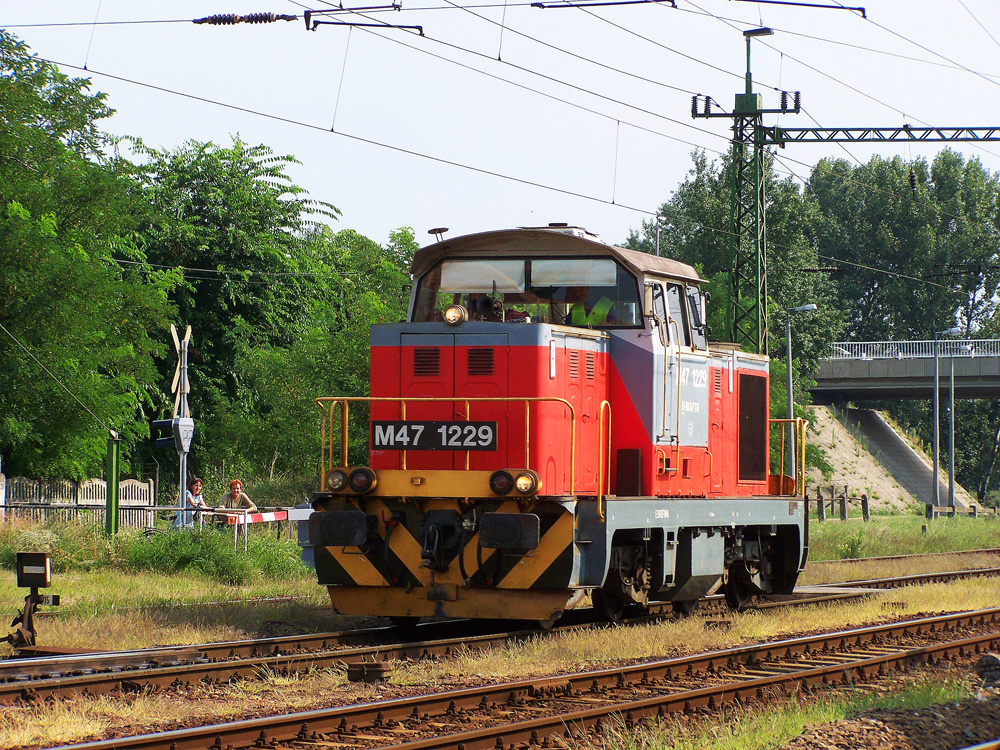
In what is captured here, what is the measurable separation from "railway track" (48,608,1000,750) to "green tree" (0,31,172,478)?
14.5 metres

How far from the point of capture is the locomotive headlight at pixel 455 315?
10719 millimetres

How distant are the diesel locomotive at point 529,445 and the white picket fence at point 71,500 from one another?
888cm

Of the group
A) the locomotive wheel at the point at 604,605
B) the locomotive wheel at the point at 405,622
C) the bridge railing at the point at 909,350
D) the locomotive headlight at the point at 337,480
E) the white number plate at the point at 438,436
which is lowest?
the locomotive wheel at the point at 405,622

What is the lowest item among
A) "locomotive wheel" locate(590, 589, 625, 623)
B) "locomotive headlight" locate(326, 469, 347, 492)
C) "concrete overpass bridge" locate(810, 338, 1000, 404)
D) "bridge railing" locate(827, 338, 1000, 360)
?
"locomotive wheel" locate(590, 589, 625, 623)

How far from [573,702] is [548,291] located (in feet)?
14.5

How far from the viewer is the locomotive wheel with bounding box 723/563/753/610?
14.0 metres

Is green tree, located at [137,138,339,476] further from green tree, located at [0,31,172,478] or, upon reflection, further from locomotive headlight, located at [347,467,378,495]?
locomotive headlight, located at [347,467,378,495]

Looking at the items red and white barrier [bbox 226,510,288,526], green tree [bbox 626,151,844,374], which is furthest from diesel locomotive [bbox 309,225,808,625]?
green tree [bbox 626,151,844,374]

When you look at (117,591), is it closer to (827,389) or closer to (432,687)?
(432,687)

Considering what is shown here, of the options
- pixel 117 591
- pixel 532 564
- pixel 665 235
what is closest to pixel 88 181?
pixel 117 591

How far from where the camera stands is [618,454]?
11562mm

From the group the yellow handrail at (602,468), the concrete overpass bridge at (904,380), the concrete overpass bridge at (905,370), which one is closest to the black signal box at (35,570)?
the yellow handrail at (602,468)

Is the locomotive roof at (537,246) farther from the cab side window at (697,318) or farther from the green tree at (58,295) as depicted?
the green tree at (58,295)

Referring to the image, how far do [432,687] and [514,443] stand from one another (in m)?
2.79
